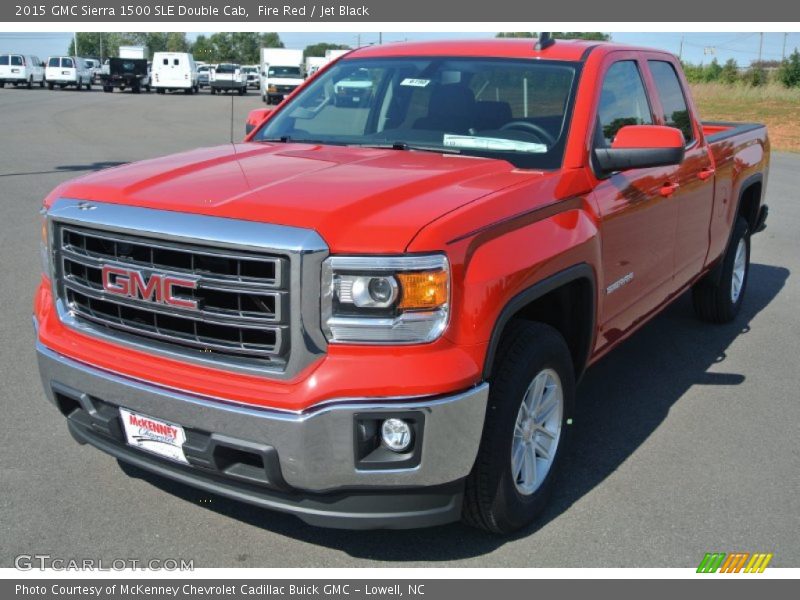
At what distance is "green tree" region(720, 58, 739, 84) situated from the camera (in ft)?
170

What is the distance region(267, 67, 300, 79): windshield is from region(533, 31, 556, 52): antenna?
4098 cm

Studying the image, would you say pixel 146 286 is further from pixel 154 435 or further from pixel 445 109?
pixel 445 109

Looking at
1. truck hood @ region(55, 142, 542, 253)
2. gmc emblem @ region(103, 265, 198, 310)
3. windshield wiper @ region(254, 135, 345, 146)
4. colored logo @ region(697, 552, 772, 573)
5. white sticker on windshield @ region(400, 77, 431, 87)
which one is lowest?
colored logo @ region(697, 552, 772, 573)

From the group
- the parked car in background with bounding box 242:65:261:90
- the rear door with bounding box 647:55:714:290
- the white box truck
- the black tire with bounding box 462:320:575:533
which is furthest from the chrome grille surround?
the parked car in background with bounding box 242:65:261:90

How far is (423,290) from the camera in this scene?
2.95 m

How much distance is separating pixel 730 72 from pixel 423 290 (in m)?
56.0

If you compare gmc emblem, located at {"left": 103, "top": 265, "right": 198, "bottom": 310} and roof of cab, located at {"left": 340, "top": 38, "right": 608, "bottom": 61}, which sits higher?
roof of cab, located at {"left": 340, "top": 38, "right": 608, "bottom": 61}

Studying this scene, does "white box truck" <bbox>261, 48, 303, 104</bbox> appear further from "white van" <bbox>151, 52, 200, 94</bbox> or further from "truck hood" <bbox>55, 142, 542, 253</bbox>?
"truck hood" <bbox>55, 142, 542, 253</bbox>

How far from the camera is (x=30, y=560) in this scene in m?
3.34

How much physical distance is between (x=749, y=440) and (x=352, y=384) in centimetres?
279

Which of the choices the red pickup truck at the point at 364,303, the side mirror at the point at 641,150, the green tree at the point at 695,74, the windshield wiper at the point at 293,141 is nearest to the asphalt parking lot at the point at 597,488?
the red pickup truck at the point at 364,303

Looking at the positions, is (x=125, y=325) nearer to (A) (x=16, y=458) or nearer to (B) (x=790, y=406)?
(A) (x=16, y=458)

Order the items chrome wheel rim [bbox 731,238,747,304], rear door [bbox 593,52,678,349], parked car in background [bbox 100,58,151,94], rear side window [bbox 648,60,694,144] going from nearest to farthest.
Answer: rear door [bbox 593,52,678,349]
rear side window [bbox 648,60,694,144]
chrome wheel rim [bbox 731,238,747,304]
parked car in background [bbox 100,58,151,94]

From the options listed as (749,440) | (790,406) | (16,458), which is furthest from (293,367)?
(790,406)
